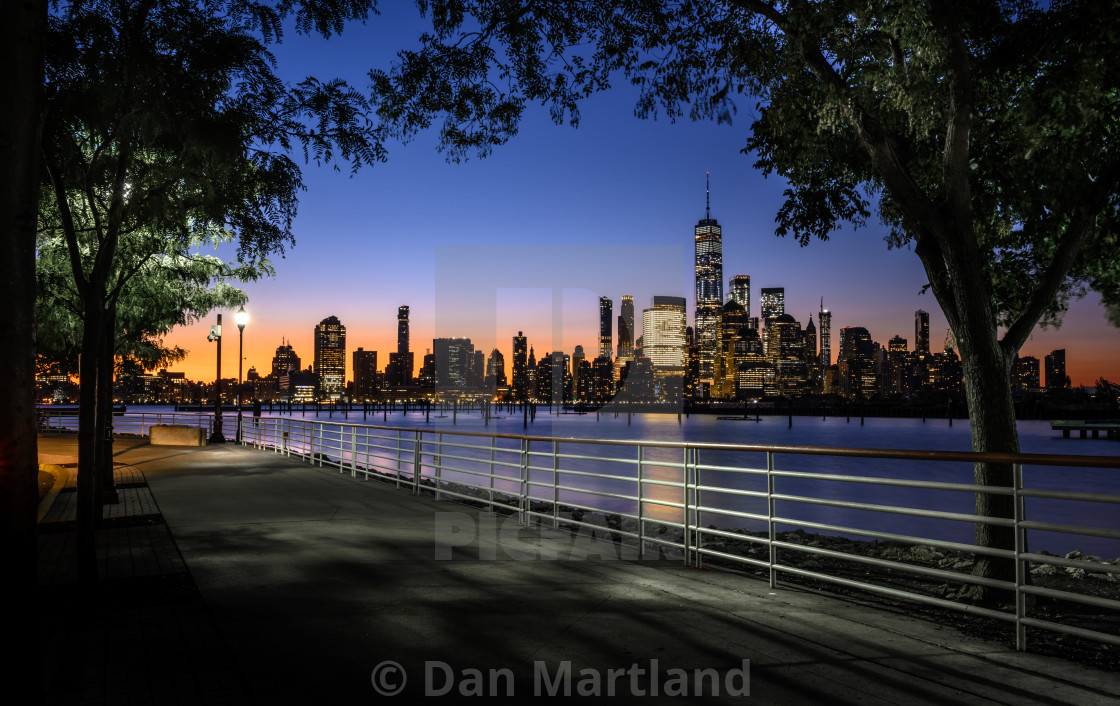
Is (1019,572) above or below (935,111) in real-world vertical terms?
below

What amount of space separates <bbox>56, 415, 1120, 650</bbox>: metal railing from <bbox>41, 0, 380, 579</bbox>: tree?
164 inches

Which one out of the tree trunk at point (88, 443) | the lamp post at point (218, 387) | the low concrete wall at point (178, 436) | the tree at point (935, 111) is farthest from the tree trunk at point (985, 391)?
the lamp post at point (218, 387)

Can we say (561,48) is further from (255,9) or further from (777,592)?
(777,592)

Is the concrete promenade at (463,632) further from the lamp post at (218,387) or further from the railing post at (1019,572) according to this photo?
the lamp post at (218,387)

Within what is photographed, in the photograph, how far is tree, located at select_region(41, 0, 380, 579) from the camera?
711 cm

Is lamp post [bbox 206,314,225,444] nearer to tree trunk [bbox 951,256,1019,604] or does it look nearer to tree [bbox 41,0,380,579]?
tree [bbox 41,0,380,579]

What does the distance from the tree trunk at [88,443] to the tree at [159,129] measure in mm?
12

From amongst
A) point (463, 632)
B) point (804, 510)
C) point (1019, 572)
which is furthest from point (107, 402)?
point (804, 510)

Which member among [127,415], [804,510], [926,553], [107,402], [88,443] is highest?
[107,402]

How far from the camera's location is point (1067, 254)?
8.20m

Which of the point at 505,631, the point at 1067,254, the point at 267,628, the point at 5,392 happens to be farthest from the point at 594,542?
the point at 5,392

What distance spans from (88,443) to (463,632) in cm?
492

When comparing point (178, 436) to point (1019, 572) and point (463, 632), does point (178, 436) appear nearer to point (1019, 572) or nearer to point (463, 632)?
point (463, 632)

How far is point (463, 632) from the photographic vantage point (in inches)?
208
